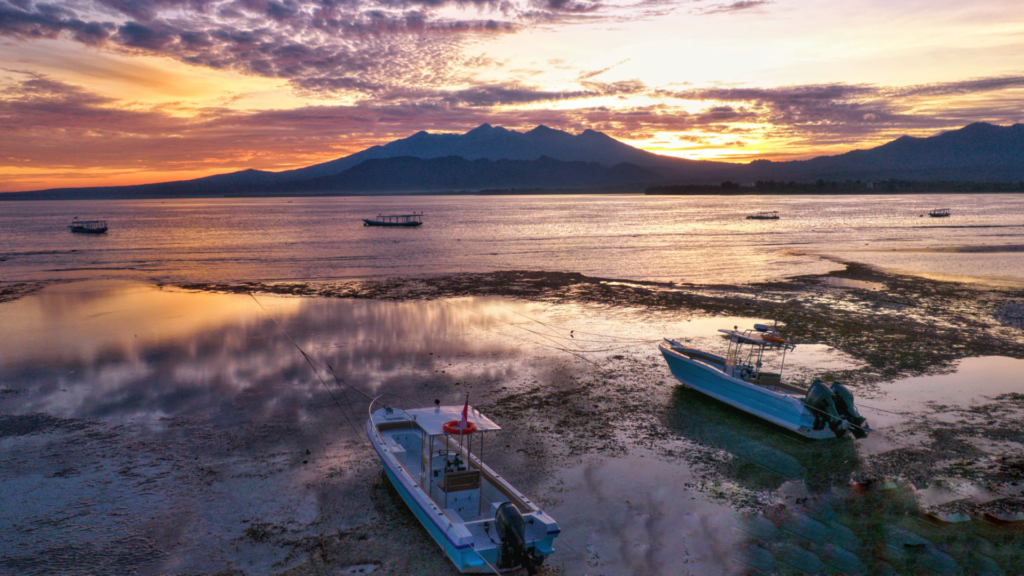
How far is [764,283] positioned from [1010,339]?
15.1 metres

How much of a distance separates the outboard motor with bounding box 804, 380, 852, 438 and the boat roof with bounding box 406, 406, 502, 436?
8295 millimetres

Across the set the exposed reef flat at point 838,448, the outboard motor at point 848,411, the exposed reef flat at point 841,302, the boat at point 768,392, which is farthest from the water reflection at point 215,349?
the outboard motor at point 848,411

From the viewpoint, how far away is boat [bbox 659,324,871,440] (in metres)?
14.3

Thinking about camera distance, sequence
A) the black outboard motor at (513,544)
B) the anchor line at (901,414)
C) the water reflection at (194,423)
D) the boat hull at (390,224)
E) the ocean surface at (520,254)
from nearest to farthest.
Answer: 1. the black outboard motor at (513,544)
2. the water reflection at (194,423)
3. the anchor line at (901,414)
4. the ocean surface at (520,254)
5. the boat hull at (390,224)

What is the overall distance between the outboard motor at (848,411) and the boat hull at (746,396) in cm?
53

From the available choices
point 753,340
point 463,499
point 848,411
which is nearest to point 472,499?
point 463,499

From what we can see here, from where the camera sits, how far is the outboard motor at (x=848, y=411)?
14180 millimetres

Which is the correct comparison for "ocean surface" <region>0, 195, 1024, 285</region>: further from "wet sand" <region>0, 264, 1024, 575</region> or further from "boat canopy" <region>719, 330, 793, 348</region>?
"boat canopy" <region>719, 330, 793, 348</region>

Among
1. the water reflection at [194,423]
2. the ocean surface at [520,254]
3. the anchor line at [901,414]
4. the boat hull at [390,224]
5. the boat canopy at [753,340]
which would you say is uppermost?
the boat hull at [390,224]

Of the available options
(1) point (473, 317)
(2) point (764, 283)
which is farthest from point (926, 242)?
(1) point (473, 317)

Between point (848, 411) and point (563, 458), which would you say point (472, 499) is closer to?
point (563, 458)

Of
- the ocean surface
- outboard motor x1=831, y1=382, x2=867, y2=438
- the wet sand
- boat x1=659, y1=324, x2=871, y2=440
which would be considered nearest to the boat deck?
the wet sand

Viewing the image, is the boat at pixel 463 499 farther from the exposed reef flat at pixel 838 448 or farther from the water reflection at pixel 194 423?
the water reflection at pixel 194 423

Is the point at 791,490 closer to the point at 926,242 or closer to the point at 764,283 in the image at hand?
the point at 764,283
